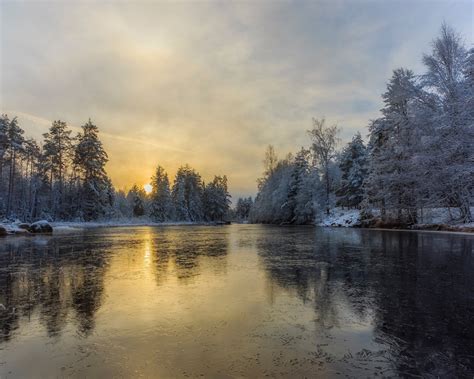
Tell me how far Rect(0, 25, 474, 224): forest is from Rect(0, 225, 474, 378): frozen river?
21239 mm

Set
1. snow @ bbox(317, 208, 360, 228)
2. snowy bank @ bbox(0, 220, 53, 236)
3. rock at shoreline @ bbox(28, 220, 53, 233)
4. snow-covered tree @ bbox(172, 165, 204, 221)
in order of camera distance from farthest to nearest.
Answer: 1. snow-covered tree @ bbox(172, 165, 204, 221)
2. snow @ bbox(317, 208, 360, 228)
3. rock at shoreline @ bbox(28, 220, 53, 233)
4. snowy bank @ bbox(0, 220, 53, 236)

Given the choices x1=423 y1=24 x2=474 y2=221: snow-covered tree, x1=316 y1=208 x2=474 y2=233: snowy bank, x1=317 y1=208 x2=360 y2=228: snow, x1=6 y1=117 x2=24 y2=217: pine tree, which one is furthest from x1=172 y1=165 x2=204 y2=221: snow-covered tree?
x1=423 y1=24 x2=474 y2=221: snow-covered tree

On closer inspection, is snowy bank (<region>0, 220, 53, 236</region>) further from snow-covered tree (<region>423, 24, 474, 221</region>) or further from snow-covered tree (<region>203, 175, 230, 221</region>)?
snow-covered tree (<region>203, 175, 230, 221</region>)

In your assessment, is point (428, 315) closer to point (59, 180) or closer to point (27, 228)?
point (27, 228)

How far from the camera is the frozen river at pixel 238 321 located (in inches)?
164

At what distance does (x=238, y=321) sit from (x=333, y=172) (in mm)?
57653

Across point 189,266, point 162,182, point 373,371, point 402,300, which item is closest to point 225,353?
point 373,371

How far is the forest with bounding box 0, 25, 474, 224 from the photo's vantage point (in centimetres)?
2881

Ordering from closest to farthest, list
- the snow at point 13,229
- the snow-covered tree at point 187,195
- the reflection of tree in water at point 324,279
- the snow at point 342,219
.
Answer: the reflection of tree in water at point 324,279, the snow at point 13,229, the snow at point 342,219, the snow-covered tree at point 187,195

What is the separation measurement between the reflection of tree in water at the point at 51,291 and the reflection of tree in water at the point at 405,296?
441 cm

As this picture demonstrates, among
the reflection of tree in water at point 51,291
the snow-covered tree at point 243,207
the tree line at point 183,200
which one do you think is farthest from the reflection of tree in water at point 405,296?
the snow-covered tree at point 243,207

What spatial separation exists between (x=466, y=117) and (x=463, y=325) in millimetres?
27249

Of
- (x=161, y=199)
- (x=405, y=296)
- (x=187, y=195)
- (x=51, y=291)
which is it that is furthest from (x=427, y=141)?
(x=187, y=195)

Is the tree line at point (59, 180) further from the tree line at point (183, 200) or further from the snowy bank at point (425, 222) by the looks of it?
the snowy bank at point (425, 222)
